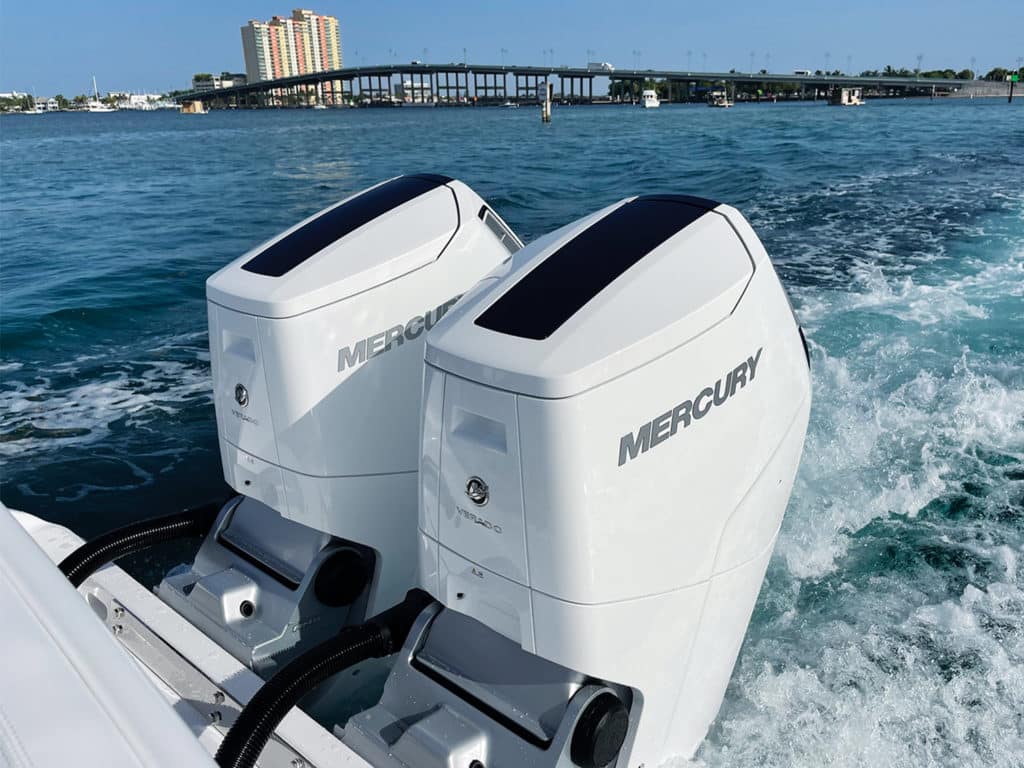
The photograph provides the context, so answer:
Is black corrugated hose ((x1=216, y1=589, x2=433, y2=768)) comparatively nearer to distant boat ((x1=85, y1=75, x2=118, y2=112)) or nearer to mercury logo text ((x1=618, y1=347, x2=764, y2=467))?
mercury logo text ((x1=618, y1=347, x2=764, y2=467))

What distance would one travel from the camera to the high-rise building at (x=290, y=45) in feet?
409

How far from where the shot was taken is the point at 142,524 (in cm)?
218

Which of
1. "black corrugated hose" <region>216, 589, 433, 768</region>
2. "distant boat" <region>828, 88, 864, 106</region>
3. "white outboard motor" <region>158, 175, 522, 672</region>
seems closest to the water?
"black corrugated hose" <region>216, 589, 433, 768</region>

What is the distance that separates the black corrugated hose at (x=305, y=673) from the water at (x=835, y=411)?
74cm

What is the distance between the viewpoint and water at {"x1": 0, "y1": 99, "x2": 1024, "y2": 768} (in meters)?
2.10

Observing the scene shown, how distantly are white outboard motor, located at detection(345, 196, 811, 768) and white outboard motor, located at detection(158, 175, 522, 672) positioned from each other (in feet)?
1.19

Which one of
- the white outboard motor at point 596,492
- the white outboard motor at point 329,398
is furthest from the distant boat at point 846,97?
the white outboard motor at point 596,492

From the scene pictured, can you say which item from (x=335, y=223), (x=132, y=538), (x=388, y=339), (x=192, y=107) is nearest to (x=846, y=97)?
(x=335, y=223)

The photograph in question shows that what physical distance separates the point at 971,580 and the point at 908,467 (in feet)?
2.30

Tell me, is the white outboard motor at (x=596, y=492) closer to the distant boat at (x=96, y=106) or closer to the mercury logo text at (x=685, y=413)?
the mercury logo text at (x=685, y=413)

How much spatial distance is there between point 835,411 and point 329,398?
252cm

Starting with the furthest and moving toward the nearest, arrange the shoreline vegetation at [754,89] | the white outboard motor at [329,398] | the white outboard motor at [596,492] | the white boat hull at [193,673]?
1. the shoreline vegetation at [754,89]
2. the white outboard motor at [329,398]
3. the white boat hull at [193,673]
4. the white outboard motor at [596,492]

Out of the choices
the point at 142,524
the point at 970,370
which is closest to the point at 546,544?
the point at 142,524

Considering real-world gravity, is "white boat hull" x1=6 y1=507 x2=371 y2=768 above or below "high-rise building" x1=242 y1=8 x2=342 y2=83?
below
